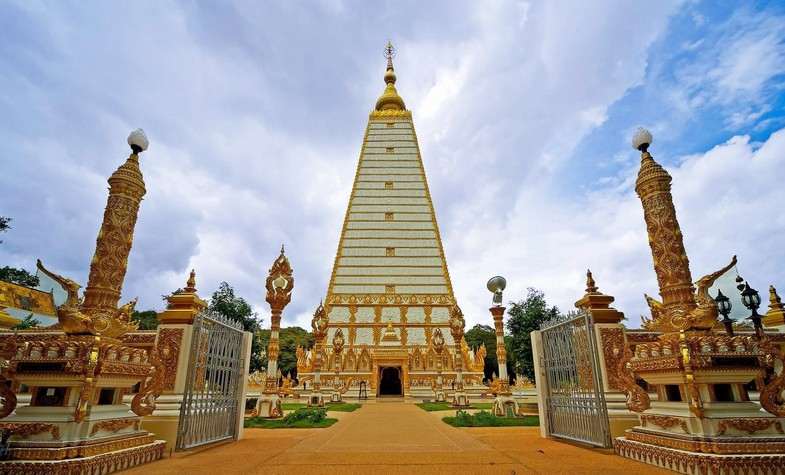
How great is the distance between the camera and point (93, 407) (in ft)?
15.2

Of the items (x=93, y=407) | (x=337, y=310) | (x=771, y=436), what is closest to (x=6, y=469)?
(x=93, y=407)

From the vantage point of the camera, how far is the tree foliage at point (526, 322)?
1680cm

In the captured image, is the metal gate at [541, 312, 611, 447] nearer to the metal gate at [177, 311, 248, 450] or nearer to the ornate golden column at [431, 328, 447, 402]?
the metal gate at [177, 311, 248, 450]

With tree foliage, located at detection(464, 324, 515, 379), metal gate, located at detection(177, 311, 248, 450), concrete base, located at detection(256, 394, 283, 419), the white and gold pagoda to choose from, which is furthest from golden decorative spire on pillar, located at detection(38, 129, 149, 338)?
tree foliage, located at detection(464, 324, 515, 379)

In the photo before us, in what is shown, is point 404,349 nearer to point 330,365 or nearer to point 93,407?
point 330,365

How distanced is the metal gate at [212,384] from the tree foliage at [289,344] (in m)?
26.1

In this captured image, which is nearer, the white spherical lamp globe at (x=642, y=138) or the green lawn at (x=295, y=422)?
the white spherical lamp globe at (x=642, y=138)

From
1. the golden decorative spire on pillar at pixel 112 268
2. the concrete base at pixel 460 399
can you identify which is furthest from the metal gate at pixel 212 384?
the concrete base at pixel 460 399

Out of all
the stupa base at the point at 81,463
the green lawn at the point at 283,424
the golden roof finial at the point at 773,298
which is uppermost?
the golden roof finial at the point at 773,298

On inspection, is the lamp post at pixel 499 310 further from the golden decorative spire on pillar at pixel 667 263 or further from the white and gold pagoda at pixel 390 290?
the white and gold pagoda at pixel 390 290

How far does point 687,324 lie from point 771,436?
1352 mm

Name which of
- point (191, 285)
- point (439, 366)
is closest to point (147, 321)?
point (439, 366)

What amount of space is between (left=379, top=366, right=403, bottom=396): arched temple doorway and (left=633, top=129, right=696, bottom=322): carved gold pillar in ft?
69.8

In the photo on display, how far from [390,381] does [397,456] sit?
2120 centimetres
